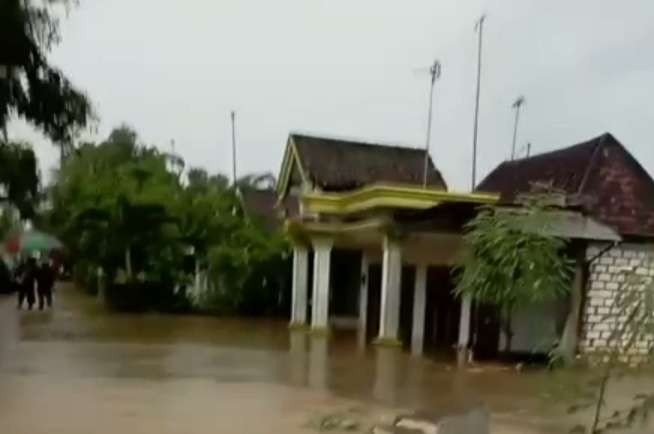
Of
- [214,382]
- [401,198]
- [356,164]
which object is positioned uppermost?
[356,164]

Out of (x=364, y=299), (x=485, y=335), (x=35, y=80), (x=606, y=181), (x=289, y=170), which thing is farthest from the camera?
(x=289, y=170)

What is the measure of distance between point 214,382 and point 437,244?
9.07m

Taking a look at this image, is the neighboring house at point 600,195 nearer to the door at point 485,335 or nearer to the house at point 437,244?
the house at point 437,244

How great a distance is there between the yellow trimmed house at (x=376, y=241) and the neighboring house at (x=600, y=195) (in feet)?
6.33

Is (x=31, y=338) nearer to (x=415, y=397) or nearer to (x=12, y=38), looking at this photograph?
(x=12, y=38)

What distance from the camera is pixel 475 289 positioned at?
13.2 m

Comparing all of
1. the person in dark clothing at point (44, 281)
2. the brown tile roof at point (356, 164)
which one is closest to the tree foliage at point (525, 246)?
the brown tile roof at point (356, 164)

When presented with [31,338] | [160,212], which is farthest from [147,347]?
[160,212]

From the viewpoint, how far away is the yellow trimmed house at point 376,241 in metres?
22.6

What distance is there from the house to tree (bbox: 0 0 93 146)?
7238mm

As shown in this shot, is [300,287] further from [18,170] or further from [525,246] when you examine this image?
[525,246]

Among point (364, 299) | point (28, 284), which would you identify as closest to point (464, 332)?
point (364, 299)

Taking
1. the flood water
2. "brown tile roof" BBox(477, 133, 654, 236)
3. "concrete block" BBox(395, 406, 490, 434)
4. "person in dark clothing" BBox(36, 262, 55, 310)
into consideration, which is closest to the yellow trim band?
"brown tile roof" BBox(477, 133, 654, 236)

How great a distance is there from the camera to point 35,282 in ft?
109
